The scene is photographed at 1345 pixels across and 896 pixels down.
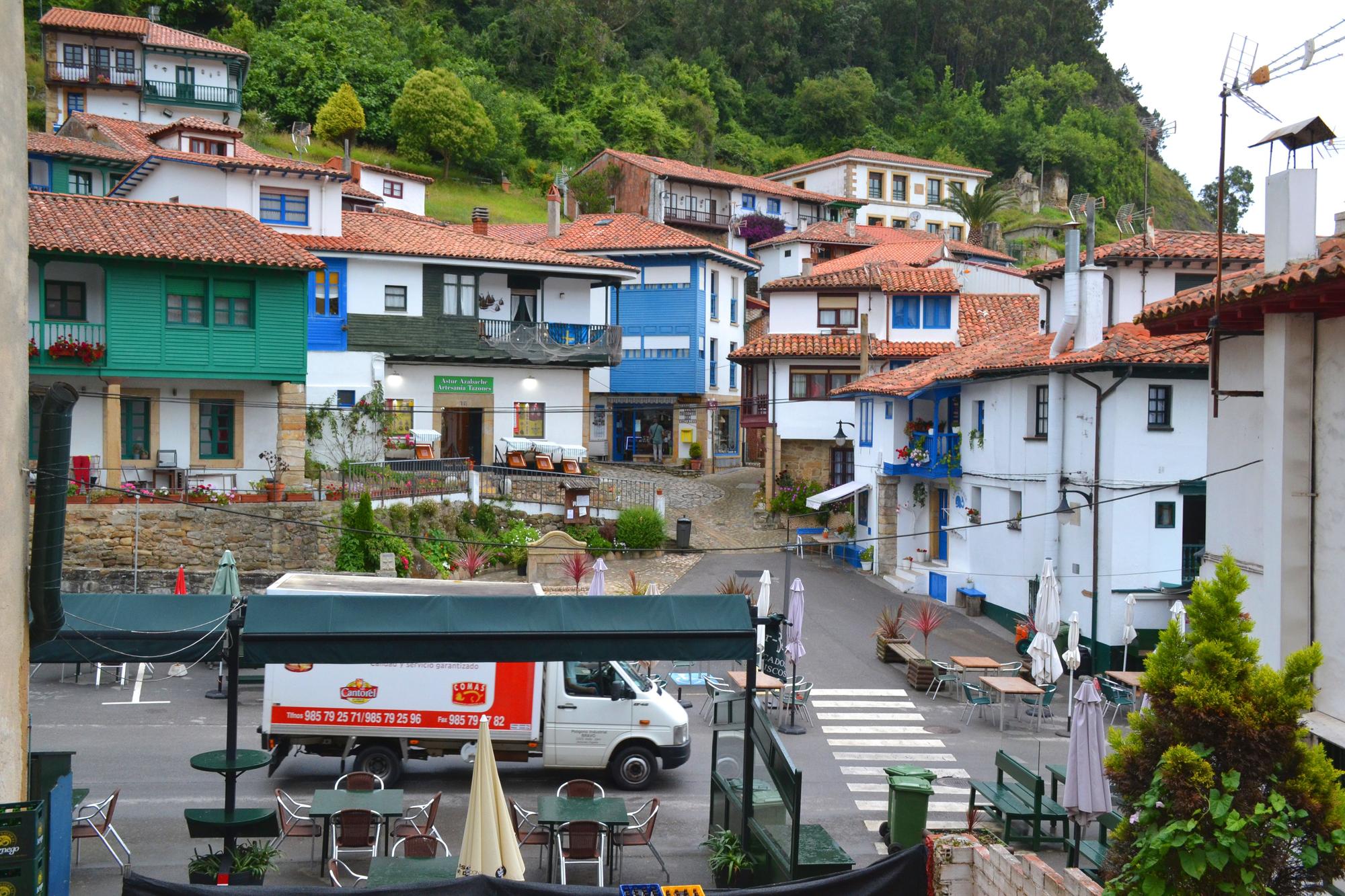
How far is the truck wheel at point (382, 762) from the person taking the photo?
51.1ft

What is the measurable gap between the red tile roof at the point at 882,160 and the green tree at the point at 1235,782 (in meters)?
67.7

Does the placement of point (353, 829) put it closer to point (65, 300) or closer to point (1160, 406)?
point (1160, 406)

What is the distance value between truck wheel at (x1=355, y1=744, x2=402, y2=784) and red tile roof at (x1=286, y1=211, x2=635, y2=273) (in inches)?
865

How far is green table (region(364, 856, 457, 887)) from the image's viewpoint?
1112 centimetres

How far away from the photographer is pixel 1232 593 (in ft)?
25.4

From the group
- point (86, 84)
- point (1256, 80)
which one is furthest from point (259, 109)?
point (1256, 80)

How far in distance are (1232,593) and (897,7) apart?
3724 inches

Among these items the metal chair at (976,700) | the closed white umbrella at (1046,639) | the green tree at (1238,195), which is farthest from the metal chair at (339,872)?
the green tree at (1238,195)

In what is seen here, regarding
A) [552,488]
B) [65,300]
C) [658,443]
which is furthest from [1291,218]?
[658,443]

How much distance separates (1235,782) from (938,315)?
34.1 meters

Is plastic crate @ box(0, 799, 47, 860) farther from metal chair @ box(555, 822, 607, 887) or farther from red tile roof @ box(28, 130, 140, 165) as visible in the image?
red tile roof @ box(28, 130, 140, 165)

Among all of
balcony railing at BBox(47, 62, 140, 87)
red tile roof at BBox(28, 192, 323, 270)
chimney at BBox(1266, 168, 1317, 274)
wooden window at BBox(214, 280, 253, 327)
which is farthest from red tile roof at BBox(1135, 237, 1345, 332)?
balcony railing at BBox(47, 62, 140, 87)

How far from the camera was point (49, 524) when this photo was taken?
11.1 metres

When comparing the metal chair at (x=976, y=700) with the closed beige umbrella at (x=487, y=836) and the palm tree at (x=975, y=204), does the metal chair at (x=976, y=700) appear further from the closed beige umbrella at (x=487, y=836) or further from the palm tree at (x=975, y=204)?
the palm tree at (x=975, y=204)
